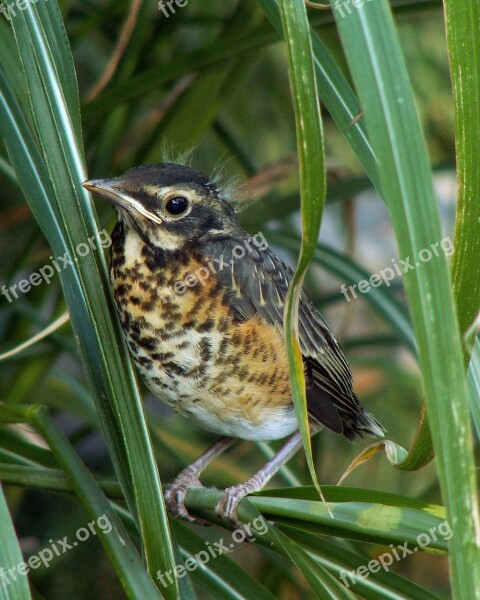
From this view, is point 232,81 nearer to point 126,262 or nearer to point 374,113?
point 126,262

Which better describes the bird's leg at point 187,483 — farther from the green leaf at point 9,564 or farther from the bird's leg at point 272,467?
the green leaf at point 9,564

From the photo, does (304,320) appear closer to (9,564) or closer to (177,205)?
(177,205)

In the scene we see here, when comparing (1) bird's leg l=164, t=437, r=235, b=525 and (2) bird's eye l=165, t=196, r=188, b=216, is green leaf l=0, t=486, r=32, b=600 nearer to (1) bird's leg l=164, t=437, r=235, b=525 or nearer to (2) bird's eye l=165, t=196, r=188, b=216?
(1) bird's leg l=164, t=437, r=235, b=525

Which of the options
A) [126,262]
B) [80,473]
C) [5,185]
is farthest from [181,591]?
[5,185]

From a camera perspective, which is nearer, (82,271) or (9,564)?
(9,564)

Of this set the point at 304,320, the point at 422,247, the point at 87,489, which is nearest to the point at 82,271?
the point at 87,489

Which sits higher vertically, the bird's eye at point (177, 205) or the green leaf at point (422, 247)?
the bird's eye at point (177, 205)

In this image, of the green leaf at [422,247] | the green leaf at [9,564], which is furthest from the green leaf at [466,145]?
the green leaf at [9,564]
